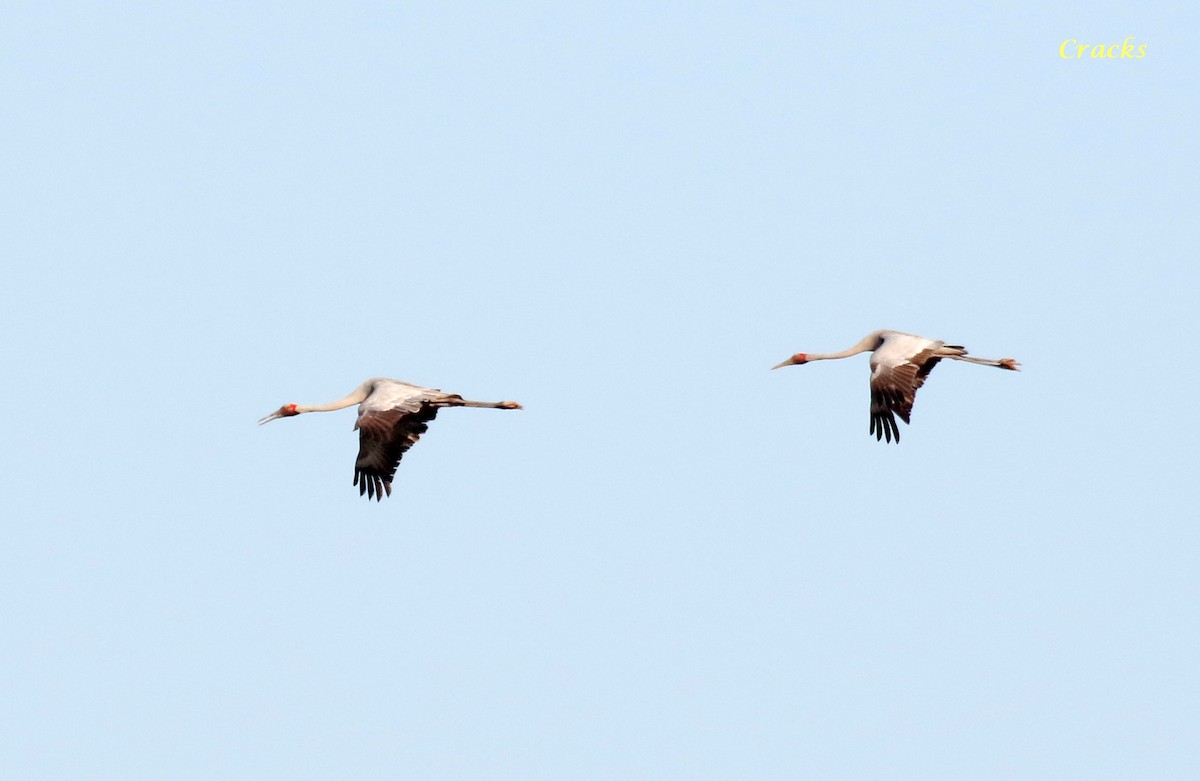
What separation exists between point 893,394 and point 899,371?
1.53ft

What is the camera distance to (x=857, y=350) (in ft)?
143

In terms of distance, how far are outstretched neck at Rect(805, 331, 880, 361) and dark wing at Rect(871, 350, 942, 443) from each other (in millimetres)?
2104

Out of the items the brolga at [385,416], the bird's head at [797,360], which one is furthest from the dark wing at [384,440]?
the bird's head at [797,360]

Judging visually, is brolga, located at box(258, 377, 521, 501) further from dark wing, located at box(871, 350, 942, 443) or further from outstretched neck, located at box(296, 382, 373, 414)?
dark wing, located at box(871, 350, 942, 443)

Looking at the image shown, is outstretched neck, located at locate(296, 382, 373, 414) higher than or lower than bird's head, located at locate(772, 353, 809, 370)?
lower

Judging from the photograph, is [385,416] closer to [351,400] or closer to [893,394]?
[351,400]

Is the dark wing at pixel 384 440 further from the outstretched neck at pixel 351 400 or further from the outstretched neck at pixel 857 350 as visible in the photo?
the outstretched neck at pixel 857 350

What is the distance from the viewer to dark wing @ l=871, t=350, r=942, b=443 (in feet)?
133

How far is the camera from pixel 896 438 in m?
40.6

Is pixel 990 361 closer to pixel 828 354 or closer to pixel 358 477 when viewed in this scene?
pixel 828 354

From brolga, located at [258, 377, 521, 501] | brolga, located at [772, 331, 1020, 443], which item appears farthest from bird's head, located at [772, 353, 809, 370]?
brolga, located at [258, 377, 521, 501]

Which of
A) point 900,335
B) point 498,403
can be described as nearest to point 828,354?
point 900,335

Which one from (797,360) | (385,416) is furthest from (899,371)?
(385,416)

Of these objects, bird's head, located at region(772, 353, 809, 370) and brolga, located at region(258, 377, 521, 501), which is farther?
bird's head, located at region(772, 353, 809, 370)
